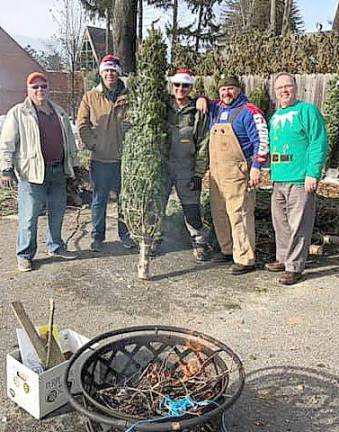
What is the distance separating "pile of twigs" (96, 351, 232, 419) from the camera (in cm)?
232

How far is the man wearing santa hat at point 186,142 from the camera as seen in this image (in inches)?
186

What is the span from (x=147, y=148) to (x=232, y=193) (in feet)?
2.93

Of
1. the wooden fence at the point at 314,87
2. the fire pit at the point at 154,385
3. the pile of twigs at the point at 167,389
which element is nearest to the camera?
the fire pit at the point at 154,385

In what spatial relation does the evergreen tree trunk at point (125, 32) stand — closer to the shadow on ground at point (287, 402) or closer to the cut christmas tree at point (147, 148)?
the cut christmas tree at point (147, 148)

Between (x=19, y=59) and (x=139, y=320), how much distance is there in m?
31.2

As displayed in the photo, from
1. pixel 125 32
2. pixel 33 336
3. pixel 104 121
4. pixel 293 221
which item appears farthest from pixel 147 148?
pixel 125 32

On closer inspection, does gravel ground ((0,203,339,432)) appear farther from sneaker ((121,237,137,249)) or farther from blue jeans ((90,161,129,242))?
blue jeans ((90,161,129,242))

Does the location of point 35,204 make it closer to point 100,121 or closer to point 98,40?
point 100,121

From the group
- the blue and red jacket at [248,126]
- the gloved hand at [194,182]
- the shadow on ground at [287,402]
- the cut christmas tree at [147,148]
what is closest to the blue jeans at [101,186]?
the cut christmas tree at [147,148]

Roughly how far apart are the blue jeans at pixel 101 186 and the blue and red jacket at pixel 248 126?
1.28 meters

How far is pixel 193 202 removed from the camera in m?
5.06

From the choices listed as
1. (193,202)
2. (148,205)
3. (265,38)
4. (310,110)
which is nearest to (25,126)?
(148,205)

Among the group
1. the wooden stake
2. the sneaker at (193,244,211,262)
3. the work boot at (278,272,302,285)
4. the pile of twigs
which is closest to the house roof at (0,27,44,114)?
the sneaker at (193,244,211,262)

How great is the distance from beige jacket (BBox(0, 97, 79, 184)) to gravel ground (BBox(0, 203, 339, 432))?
949 millimetres
